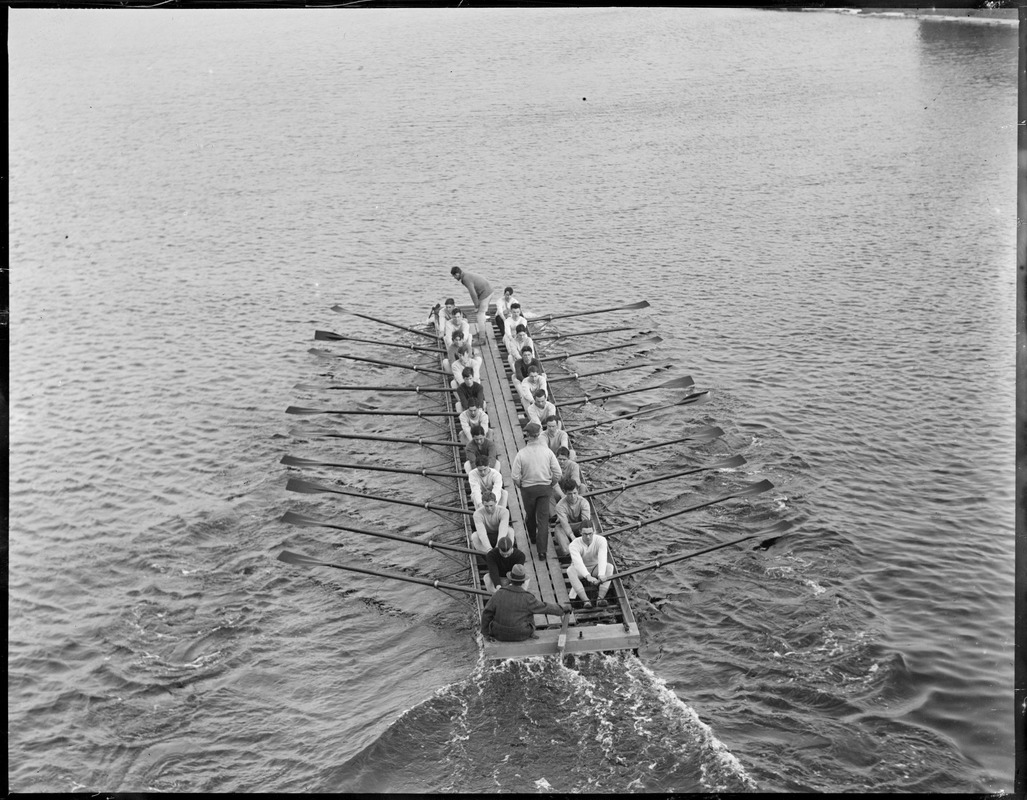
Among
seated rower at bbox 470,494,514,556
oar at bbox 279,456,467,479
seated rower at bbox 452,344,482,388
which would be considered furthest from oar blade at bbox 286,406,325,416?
seated rower at bbox 470,494,514,556

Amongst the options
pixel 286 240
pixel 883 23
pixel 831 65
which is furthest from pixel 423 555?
pixel 883 23

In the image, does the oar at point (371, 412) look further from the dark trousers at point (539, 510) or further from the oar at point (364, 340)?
the dark trousers at point (539, 510)

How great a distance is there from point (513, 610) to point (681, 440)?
8773mm

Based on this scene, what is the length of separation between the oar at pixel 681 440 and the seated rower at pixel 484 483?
103 inches

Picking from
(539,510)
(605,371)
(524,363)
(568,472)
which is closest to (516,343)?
(524,363)

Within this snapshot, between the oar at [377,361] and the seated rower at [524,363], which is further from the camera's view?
the oar at [377,361]

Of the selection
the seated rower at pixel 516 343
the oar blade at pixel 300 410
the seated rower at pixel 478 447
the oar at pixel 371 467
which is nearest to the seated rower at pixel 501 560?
the seated rower at pixel 478 447

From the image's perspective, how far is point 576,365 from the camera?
1304 inches

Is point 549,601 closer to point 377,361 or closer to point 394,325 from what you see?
point 377,361

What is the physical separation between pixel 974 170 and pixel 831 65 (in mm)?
20502

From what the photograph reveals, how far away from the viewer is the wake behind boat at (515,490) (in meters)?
18.9

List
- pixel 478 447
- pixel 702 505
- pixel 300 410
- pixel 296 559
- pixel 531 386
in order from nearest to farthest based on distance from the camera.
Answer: pixel 296 559 < pixel 702 505 < pixel 478 447 < pixel 531 386 < pixel 300 410

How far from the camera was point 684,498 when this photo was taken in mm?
24688

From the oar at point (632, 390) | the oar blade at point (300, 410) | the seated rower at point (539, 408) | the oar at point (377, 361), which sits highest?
the oar at point (377, 361)
